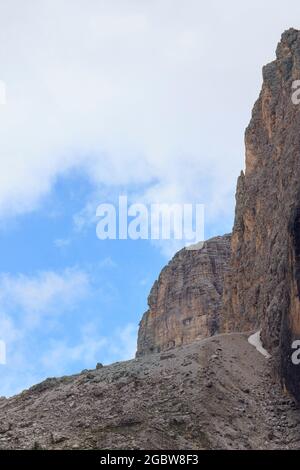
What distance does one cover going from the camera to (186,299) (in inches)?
3885

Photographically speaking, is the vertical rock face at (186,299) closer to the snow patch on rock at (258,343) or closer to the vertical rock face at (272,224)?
the vertical rock face at (272,224)

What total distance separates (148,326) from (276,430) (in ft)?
248

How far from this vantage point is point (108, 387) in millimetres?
38969

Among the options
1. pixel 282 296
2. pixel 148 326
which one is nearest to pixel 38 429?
pixel 282 296

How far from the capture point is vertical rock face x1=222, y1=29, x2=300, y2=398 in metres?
39.8

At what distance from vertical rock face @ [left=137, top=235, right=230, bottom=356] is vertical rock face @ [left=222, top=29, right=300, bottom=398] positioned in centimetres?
2412

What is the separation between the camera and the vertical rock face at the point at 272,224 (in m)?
39.8

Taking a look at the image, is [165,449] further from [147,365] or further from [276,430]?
[147,365]

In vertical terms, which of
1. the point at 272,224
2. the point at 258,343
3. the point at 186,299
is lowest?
the point at 258,343

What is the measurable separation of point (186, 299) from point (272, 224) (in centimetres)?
A: 4457

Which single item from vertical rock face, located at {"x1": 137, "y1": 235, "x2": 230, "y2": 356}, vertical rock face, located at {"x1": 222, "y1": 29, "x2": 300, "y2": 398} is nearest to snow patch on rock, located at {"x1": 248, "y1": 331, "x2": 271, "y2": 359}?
vertical rock face, located at {"x1": 222, "y1": 29, "x2": 300, "y2": 398}

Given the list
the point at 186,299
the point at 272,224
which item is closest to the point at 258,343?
the point at 272,224

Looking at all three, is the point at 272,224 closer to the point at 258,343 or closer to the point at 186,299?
the point at 258,343

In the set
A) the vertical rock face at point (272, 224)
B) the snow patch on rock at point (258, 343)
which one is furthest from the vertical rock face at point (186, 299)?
the snow patch on rock at point (258, 343)
